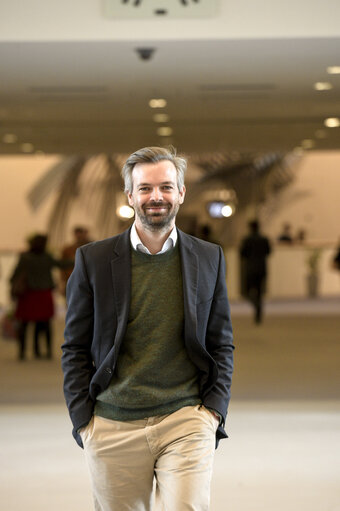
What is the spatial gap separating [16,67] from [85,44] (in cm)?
186

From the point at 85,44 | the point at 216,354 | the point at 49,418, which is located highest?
the point at 85,44

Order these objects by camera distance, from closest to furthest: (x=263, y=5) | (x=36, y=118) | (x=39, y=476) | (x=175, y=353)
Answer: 1. (x=175, y=353)
2. (x=39, y=476)
3. (x=263, y=5)
4. (x=36, y=118)

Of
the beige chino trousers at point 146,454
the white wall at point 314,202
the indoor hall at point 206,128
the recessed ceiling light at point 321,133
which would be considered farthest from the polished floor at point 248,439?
the white wall at point 314,202

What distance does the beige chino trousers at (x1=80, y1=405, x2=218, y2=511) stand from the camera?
3027mm

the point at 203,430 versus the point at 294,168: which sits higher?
the point at 294,168

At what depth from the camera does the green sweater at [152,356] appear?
9.91 feet

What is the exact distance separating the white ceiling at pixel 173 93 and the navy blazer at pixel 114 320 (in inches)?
161

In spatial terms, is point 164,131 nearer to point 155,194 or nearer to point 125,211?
point 125,211

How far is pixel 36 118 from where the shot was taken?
13594mm

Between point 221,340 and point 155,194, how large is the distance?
0.65 m

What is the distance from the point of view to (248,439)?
270 inches

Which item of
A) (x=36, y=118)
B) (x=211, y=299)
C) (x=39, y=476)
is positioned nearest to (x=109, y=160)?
(x=36, y=118)

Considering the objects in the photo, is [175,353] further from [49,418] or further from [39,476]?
[49,418]

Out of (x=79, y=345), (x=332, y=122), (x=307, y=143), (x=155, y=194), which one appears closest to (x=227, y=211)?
(x=307, y=143)
